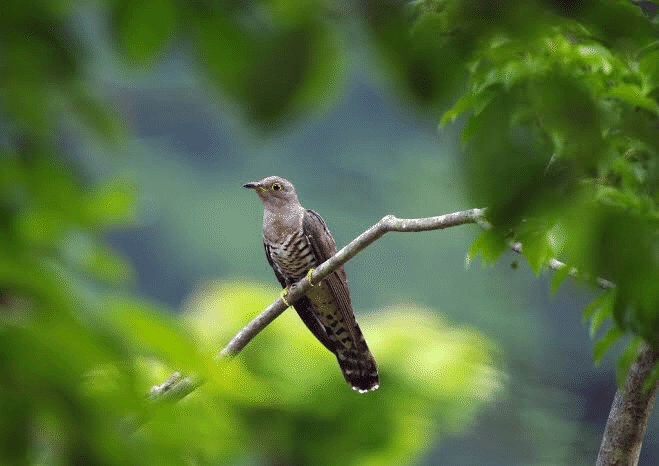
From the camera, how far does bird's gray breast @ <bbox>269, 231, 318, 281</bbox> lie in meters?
2.87

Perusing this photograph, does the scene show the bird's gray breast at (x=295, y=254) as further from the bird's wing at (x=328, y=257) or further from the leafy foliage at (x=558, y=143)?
the leafy foliage at (x=558, y=143)

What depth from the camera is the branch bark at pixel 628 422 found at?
1.80 metres

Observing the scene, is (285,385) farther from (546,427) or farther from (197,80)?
(197,80)

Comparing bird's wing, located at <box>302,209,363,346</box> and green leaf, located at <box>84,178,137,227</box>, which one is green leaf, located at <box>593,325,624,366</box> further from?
bird's wing, located at <box>302,209,363,346</box>

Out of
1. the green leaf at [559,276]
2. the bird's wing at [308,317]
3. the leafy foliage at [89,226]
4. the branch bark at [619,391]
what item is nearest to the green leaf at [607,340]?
the green leaf at [559,276]

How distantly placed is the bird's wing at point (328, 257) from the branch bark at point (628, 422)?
106 cm

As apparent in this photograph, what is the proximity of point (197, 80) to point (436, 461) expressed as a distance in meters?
10.1

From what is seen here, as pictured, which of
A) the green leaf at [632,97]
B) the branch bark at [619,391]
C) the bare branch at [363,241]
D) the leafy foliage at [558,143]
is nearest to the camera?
the leafy foliage at [558,143]

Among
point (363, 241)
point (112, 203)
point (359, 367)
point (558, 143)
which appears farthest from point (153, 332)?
point (359, 367)

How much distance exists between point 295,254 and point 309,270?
84 millimetres

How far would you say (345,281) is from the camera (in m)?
2.85

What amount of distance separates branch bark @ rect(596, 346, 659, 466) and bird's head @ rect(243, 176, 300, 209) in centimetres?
136

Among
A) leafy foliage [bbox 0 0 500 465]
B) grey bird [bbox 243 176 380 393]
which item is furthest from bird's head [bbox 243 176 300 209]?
leafy foliage [bbox 0 0 500 465]

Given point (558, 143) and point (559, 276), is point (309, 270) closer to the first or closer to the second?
point (559, 276)
